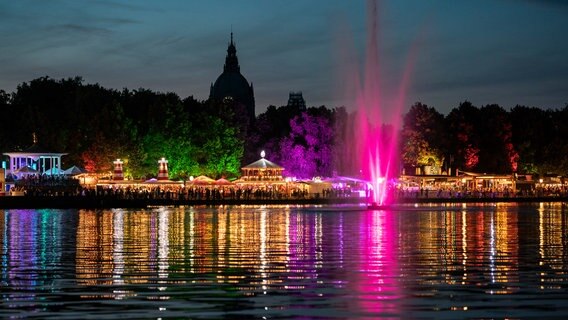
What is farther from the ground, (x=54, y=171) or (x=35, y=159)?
(x=35, y=159)

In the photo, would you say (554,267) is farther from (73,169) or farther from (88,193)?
(73,169)

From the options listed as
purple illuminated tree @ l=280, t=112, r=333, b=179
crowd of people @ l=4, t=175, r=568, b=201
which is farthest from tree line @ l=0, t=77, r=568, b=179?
crowd of people @ l=4, t=175, r=568, b=201

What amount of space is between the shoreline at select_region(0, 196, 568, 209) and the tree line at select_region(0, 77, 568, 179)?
33.5 ft

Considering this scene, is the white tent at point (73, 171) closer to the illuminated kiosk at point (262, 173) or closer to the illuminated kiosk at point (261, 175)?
the illuminated kiosk at point (261, 175)

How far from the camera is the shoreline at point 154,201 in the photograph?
109219 millimetres

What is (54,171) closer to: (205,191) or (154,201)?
(154,201)

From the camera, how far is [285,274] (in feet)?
109

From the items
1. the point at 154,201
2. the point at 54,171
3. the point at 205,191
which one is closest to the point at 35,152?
the point at 54,171

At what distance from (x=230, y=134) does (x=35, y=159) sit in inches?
977

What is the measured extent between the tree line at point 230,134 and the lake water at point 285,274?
6986cm

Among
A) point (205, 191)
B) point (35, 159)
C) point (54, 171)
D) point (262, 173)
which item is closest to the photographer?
point (262, 173)

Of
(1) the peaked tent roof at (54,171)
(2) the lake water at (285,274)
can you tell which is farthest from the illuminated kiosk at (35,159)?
(2) the lake water at (285,274)

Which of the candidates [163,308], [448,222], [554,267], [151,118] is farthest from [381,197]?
[163,308]

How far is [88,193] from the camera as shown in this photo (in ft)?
376
